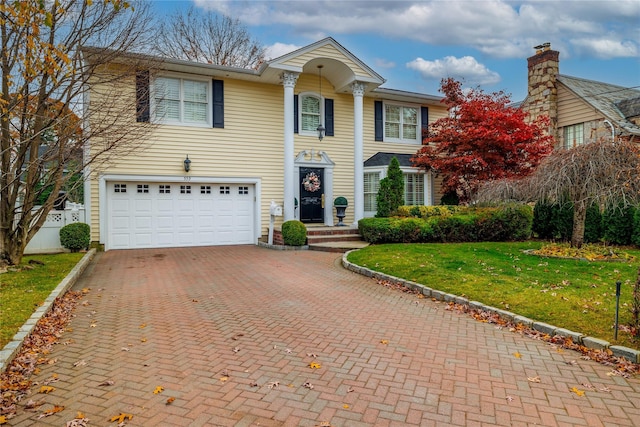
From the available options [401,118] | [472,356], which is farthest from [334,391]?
[401,118]

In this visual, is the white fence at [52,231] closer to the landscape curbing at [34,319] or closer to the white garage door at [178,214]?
the white garage door at [178,214]

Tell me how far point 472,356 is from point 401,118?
13.3 m

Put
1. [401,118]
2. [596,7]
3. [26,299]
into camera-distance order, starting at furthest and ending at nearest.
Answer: [401,118] → [596,7] → [26,299]

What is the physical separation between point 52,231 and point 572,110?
62.9 ft

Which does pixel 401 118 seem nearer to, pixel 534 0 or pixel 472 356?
pixel 534 0

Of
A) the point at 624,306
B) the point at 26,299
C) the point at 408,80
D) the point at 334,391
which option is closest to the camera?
the point at 334,391

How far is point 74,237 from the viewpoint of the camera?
10969 millimetres

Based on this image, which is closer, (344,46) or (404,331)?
(404,331)

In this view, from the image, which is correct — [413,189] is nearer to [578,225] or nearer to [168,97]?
[578,225]

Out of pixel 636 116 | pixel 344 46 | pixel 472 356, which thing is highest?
pixel 344 46

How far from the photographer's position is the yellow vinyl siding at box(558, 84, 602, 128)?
15.0 meters

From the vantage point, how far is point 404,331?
4707 mm

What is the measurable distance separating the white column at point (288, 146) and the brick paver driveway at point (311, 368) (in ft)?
22.2

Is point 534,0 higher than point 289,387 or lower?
higher
